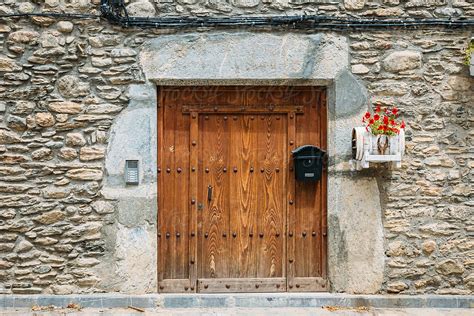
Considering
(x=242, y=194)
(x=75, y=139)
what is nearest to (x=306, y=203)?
(x=242, y=194)

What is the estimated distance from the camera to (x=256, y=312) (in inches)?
205

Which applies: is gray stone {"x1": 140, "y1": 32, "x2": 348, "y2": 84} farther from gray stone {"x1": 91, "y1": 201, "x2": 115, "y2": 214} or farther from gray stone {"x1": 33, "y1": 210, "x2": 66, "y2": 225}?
gray stone {"x1": 33, "y1": 210, "x2": 66, "y2": 225}

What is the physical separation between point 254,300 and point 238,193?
37.1 inches

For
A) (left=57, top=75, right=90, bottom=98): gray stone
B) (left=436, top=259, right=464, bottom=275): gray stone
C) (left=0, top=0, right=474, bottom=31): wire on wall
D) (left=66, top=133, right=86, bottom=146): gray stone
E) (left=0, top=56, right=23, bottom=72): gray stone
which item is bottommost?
(left=436, top=259, right=464, bottom=275): gray stone

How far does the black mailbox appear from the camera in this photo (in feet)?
17.8

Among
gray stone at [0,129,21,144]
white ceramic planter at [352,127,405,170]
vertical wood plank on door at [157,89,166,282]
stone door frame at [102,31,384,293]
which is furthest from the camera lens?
vertical wood plank on door at [157,89,166,282]

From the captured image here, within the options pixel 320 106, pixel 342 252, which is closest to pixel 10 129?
pixel 320 106

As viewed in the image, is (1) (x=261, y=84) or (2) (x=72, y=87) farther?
(1) (x=261, y=84)

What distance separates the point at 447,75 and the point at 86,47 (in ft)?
10.2

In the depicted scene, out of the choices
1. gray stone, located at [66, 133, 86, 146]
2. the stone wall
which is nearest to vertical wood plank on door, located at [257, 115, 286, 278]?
the stone wall

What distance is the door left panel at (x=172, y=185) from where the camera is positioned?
5.50 m

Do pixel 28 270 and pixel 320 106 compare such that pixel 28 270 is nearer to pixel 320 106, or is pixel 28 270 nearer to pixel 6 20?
pixel 6 20

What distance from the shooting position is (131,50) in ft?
17.4

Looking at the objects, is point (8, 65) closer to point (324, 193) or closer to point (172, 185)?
point (172, 185)
